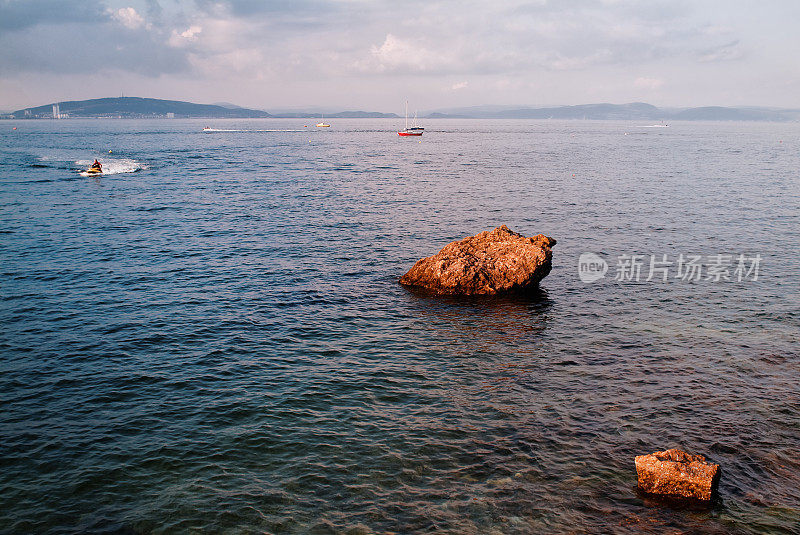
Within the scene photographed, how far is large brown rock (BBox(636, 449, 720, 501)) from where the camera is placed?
15.1 metres

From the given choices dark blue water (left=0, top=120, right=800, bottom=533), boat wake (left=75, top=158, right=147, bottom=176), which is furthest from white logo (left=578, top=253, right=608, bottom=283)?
boat wake (left=75, top=158, right=147, bottom=176)

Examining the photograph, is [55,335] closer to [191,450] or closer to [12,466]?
[12,466]

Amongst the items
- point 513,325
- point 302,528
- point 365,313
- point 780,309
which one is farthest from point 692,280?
point 302,528

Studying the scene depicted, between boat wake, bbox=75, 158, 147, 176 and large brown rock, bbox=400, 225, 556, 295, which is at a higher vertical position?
boat wake, bbox=75, 158, 147, 176

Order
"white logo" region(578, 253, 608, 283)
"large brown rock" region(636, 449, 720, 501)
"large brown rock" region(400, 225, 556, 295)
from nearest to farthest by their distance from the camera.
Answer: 1. "large brown rock" region(636, 449, 720, 501)
2. "large brown rock" region(400, 225, 556, 295)
3. "white logo" region(578, 253, 608, 283)

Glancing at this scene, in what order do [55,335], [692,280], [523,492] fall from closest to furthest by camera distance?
[523,492] → [55,335] → [692,280]

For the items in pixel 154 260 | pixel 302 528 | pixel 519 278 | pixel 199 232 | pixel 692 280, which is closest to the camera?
pixel 302 528

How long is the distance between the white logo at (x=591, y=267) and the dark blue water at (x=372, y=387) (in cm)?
91

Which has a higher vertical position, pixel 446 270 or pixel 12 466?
pixel 446 270

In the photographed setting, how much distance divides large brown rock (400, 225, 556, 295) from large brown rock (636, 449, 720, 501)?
697 inches

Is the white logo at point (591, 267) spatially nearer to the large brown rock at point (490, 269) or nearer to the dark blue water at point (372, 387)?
the dark blue water at point (372, 387)

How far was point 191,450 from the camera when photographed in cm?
1803

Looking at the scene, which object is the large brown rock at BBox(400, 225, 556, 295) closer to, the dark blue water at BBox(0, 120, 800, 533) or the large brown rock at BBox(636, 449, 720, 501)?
the dark blue water at BBox(0, 120, 800, 533)

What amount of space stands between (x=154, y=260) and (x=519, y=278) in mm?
27345
